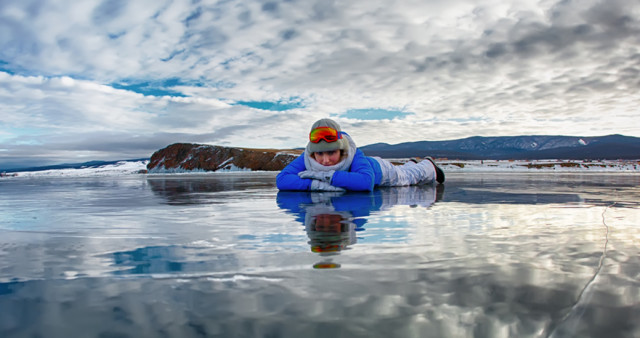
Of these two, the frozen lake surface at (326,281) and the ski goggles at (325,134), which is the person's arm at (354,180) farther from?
the frozen lake surface at (326,281)

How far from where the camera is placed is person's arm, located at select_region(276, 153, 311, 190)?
605 centimetres

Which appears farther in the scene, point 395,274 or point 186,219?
point 186,219

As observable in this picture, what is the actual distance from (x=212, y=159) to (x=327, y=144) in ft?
66.2

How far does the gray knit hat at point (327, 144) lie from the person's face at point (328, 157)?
16 centimetres

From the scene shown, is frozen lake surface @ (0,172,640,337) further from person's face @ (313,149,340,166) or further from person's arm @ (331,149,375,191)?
person's face @ (313,149,340,166)

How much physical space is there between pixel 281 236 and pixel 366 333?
1.30m

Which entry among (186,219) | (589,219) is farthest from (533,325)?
(186,219)

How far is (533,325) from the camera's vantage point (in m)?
0.93

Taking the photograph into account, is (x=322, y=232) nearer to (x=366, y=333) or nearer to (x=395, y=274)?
(x=395, y=274)

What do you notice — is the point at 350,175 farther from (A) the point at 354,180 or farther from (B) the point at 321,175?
(B) the point at 321,175

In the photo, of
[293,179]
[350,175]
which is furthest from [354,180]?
[293,179]

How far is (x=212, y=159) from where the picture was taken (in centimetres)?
2461

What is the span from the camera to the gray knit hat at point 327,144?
19.2 feet

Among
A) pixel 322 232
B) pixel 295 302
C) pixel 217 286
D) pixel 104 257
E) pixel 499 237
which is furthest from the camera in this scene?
pixel 322 232
